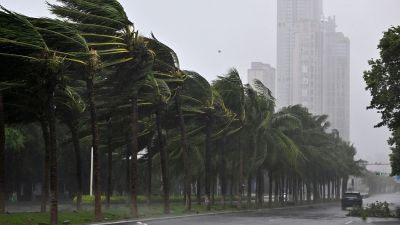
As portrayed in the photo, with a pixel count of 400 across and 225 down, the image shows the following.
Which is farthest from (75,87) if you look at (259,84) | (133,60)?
(259,84)

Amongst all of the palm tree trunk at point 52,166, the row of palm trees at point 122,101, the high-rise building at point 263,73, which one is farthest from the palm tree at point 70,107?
the high-rise building at point 263,73

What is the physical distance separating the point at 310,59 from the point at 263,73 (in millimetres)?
23273

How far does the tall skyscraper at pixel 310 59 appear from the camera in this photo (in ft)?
337

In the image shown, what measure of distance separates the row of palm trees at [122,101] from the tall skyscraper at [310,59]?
39.8 m

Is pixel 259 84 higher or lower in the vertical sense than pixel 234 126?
higher

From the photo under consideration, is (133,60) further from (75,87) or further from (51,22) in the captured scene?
(51,22)

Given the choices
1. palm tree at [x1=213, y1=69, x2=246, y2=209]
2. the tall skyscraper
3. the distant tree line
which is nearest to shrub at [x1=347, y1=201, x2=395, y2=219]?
the distant tree line

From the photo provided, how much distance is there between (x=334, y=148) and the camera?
8550 cm

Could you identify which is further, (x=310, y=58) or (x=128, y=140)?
(x=310, y=58)

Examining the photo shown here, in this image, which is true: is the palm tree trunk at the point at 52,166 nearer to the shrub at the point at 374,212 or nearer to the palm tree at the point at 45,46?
the palm tree at the point at 45,46

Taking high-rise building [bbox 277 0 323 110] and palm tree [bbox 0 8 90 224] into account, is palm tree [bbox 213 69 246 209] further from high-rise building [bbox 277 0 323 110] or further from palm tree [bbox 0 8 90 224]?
high-rise building [bbox 277 0 323 110]

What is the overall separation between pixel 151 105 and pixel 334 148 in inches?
2135

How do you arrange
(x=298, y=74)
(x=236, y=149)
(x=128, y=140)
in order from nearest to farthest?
(x=128, y=140) < (x=236, y=149) < (x=298, y=74)

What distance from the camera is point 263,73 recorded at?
269ft
